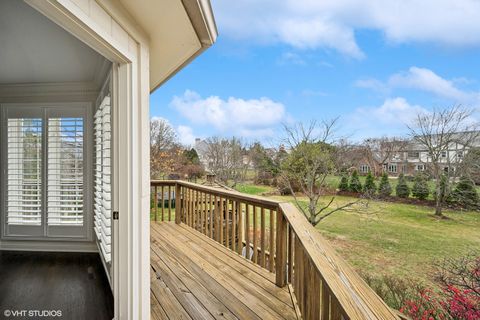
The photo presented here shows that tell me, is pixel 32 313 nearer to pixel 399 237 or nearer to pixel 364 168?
Result: pixel 399 237

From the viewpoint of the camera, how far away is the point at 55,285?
2.58m

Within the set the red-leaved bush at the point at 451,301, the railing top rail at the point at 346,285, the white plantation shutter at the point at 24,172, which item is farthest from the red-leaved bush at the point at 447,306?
the white plantation shutter at the point at 24,172

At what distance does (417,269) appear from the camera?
656cm

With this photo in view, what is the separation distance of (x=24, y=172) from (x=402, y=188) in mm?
10127

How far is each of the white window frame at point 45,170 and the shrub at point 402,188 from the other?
927cm

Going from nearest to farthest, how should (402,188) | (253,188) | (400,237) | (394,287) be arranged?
(394,287), (400,237), (402,188), (253,188)

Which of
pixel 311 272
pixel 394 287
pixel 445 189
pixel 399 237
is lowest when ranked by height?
pixel 394 287

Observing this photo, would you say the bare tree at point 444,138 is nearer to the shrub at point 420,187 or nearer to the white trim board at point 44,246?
the shrub at point 420,187

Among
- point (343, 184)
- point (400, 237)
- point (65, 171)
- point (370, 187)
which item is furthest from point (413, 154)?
point (65, 171)

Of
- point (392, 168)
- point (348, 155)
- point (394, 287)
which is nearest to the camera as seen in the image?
point (394, 287)

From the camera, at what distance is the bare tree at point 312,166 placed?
31.2 feet

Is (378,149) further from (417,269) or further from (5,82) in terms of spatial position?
(5,82)

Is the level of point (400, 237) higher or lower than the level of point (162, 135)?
lower

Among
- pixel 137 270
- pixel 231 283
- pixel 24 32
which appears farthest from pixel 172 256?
pixel 24 32
